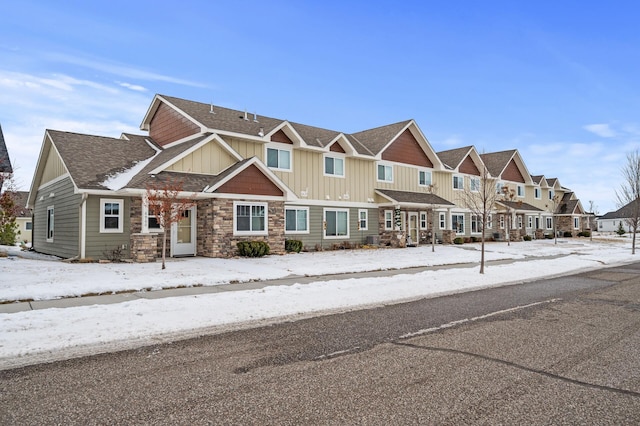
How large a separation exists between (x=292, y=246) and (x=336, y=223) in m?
4.48

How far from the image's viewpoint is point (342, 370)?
5.19 m

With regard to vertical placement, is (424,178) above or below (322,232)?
above

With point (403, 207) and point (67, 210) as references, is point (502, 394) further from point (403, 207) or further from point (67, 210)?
point (403, 207)

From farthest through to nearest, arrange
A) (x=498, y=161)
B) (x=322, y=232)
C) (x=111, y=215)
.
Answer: (x=498, y=161) → (x=322, y=232) → (x=111, y=215)

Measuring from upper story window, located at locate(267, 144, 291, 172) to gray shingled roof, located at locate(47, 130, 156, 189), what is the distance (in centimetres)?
608

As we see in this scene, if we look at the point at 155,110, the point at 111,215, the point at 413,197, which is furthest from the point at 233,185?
the point at 413,197

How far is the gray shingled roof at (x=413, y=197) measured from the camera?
28625 millimetres

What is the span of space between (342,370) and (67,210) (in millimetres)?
18392

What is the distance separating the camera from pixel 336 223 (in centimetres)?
2658

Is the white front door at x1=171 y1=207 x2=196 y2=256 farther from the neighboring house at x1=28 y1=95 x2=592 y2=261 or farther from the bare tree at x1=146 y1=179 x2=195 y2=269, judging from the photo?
the bare tree at x1=146 y1=179 x2=195 y2=269

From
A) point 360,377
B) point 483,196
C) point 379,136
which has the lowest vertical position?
point 360,377

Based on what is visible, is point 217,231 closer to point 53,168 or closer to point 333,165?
point 53,168

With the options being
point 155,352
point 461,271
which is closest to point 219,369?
point 155,352

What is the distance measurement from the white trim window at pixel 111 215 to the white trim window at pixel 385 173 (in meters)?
16.9
